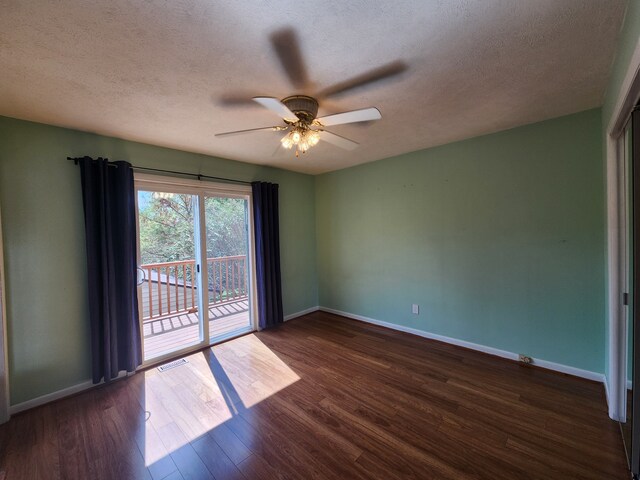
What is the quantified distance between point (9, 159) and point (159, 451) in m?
2.53

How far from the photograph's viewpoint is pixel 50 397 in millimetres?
2312

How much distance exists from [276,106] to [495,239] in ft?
8.59

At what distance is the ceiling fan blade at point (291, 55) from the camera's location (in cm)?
136

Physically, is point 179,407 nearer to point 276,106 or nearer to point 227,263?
point 276,106

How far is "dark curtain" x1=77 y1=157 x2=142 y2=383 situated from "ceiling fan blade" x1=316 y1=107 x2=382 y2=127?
213 cm

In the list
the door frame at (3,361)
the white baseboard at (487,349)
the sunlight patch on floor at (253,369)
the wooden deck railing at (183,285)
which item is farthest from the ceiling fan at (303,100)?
the white baseboard at (487,349)

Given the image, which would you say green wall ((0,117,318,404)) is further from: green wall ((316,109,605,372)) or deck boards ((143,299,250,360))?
green wall ((316,109,605,372))

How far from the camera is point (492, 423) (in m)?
1.91

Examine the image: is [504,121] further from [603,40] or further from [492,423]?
[492,423]

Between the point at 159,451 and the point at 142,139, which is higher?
the point at 142,139

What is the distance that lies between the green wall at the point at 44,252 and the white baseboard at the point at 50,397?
0.04m

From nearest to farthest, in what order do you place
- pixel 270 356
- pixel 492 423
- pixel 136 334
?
pixel 492 423 < pixel 136 334 < pixel 270 356

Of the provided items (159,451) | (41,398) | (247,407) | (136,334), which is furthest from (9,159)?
(247,407)

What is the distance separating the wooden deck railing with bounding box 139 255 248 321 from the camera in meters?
3.98
